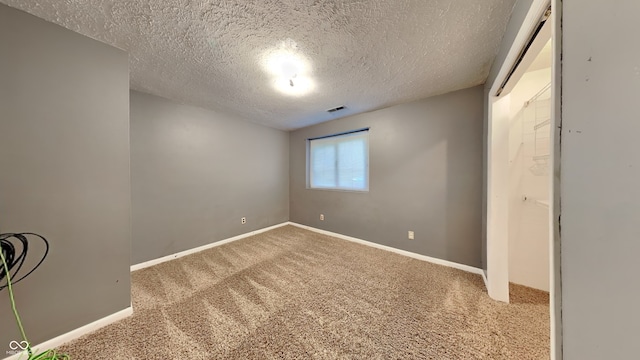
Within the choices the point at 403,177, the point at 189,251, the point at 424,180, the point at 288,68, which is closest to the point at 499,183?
the point at 424,180

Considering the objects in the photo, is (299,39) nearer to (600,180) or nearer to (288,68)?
(288,68)

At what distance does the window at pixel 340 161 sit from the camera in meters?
3.10

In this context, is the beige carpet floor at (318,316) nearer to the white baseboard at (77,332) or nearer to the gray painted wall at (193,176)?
the white baseboard at (77,332)

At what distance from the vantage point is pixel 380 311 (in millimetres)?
1536

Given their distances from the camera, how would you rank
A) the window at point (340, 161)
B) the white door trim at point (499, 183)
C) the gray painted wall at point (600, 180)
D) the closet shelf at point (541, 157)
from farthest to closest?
the window at point (340, 161) < the closet shelf at point (541, 157) < the white door trim at point (499, 183) < the gray painted wall at point (600, 180)

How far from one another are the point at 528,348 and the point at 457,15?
2.24 meters

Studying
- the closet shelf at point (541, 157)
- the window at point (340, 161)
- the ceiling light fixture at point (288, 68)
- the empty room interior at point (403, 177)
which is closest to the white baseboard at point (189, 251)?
the empty room interior at point (403, 177)

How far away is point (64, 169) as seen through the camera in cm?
127

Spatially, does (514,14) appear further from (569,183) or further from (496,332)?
(496,332)

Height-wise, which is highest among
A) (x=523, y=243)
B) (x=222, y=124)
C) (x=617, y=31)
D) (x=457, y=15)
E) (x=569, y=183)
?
(x=457, y=15)

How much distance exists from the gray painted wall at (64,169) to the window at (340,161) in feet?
8.88

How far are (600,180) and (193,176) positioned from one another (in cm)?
343

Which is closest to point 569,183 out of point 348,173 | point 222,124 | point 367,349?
point 367,349

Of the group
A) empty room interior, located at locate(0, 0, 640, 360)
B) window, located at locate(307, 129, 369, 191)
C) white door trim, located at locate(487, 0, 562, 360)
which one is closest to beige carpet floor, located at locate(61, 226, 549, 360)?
empty room interior, located at locate(0, 0, 640, 360)
